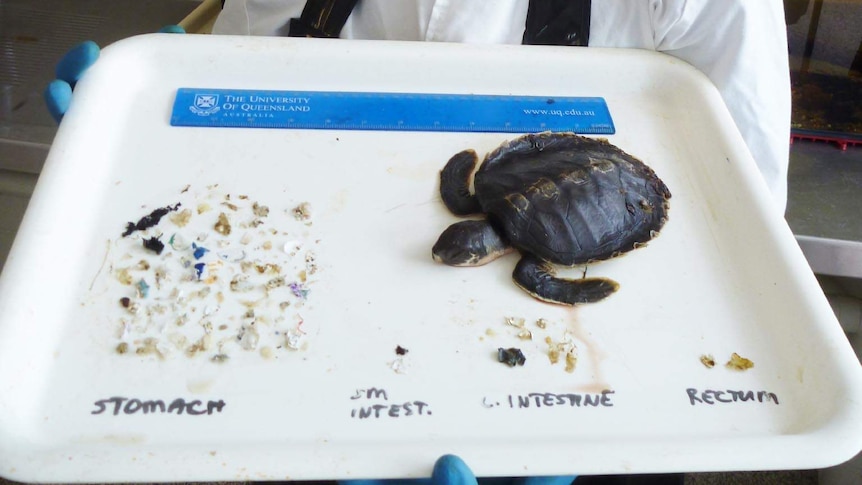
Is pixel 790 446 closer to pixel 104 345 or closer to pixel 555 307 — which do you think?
pixel 555 307

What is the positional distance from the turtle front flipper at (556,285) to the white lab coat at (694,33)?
1.02 ft

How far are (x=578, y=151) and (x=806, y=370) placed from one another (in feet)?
0.95

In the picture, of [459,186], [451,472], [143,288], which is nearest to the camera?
[451,472]

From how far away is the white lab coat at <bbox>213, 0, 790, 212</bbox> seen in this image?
28.1 inches

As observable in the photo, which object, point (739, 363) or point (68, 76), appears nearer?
point (739, 363)

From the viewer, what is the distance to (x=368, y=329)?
0.53 meters

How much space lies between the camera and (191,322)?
0.53m

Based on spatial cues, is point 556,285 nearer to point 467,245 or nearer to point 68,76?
point 467,245

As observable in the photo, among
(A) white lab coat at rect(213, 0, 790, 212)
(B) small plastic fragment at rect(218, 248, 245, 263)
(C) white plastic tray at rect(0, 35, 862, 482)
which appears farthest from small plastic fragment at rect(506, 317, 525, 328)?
(A) white lab coat at rect(213, 0, 790, 212)

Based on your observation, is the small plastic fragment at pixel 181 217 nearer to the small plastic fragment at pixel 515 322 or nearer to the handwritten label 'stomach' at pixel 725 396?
the small plastic fragment at pixel 515 322

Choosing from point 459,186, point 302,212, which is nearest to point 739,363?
point 459,186

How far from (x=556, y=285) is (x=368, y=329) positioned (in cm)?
16

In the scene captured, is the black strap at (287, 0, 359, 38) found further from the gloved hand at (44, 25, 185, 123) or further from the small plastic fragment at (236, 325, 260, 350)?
the small plastic fragment at (236, 325, 260, 350)

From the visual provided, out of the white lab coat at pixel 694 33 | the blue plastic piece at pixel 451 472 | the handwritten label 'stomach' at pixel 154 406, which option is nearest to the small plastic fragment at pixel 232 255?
the handwritten label 'stomach' at pixel 154 406
